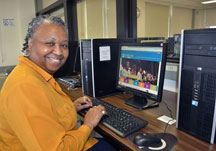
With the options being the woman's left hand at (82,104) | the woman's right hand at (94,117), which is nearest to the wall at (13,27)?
the woman's left hand at (82,104)

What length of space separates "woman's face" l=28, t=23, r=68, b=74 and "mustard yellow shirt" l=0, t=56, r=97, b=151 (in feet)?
0.26

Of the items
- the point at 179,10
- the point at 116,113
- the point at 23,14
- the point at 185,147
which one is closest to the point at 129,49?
the point at 116,113

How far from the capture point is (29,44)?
0.92 m

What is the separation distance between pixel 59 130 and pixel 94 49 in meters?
0.77

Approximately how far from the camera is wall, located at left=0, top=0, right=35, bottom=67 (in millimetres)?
3779

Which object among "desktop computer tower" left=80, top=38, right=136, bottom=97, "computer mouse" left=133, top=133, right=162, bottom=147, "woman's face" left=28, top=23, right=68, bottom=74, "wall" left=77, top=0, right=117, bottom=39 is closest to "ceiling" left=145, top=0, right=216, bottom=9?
"wall" left=77, top=0, right=117, bottom=39

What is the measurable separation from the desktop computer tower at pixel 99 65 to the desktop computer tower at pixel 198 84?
720mm

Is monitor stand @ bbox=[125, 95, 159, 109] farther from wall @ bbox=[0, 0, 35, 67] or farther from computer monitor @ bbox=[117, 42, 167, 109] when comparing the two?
wall @ bbox=[0, 0, 35, 67]

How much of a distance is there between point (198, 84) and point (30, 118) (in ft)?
2.34

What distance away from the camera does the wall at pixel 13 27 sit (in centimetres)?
378

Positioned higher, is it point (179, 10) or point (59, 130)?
point (179, 10)

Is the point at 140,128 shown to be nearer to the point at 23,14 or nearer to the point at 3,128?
the point at 3,128

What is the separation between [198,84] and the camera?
2.54 ft

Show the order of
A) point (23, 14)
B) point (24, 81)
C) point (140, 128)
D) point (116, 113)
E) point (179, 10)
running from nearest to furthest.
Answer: point (24, 81) → point (140, 128) → point (116, 113) → point (23, 14) → point (179, 10)
